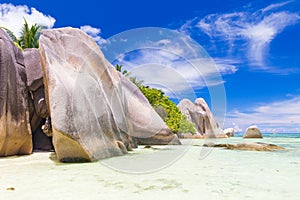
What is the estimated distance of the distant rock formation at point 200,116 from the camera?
31875mm

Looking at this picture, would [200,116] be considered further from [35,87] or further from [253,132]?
[35,87]

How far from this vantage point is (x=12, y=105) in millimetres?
6918

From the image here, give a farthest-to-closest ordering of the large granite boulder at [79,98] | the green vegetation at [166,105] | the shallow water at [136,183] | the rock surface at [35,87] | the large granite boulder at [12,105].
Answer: the green vegetation at [166,105], the rock surface at [35,87], the large granite boulder at [12,105], the large granite boulder at [79,98], the shallow water at [136,183]

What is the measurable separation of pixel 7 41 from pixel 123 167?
4895 millimetres

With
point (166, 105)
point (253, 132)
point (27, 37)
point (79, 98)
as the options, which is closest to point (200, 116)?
point (253, 132)

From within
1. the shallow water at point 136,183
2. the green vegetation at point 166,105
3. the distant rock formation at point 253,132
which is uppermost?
the green vegetation at point 166,105

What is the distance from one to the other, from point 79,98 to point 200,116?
27.4 metres

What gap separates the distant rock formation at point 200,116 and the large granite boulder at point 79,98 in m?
22.7

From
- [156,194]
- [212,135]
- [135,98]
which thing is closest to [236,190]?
[156,194]

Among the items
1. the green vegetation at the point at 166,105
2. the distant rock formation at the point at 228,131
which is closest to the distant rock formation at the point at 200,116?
the distant rock formation at the point at 228,131

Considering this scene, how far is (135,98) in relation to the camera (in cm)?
1288

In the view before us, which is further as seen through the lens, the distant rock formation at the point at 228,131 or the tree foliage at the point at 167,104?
the distant rock formation at the point at 228,131

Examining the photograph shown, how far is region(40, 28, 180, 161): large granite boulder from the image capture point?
5754 millimetres

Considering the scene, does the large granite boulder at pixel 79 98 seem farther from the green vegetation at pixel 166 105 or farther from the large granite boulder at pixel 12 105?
the green vegetation at pixel 166 105
